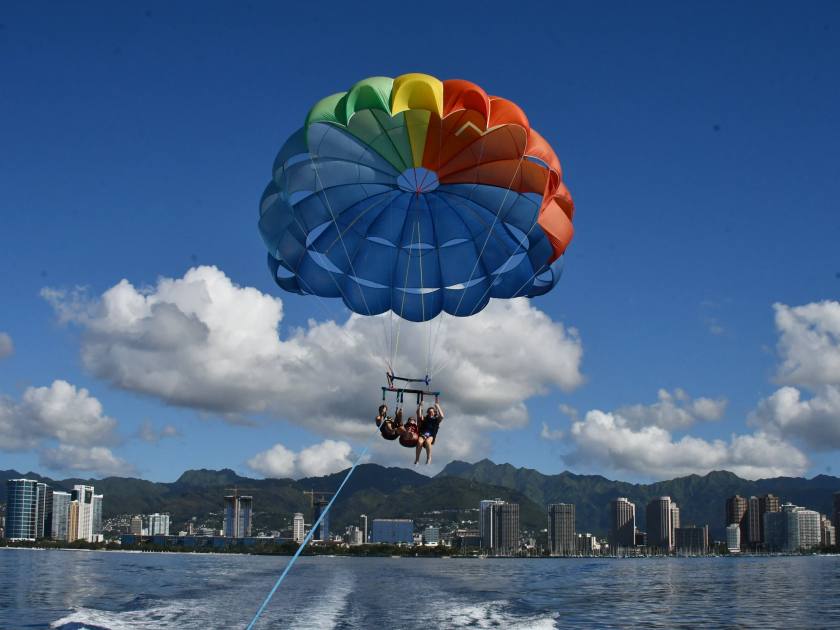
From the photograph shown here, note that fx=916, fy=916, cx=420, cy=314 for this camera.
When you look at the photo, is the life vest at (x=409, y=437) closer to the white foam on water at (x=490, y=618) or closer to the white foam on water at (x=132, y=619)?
the white foam on water at (x=490, y=618)

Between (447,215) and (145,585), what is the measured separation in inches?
1861

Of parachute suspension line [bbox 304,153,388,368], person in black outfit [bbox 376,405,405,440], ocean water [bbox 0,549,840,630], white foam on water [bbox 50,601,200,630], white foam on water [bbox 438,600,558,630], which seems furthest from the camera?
ocean water [bbox 0,549,840,630]

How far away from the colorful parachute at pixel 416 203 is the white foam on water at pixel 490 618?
15.6 meters

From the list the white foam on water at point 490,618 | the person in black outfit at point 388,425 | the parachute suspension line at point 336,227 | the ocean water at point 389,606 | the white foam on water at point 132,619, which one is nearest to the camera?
the person in black outfit at point 388,425

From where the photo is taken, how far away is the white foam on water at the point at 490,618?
39.4m

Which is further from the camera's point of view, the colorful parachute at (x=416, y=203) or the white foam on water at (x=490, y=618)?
the white foam on water at (x=490, y=618)

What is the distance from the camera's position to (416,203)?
29891 millimetres

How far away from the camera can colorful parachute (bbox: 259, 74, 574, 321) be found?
25.6 m

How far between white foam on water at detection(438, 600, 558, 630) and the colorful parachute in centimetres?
1563

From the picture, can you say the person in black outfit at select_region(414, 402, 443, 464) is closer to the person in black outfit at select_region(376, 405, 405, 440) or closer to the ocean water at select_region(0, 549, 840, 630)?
the person in black outfit at select_region(376, 405, 405, 440)

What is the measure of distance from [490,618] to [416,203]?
72.3 feet

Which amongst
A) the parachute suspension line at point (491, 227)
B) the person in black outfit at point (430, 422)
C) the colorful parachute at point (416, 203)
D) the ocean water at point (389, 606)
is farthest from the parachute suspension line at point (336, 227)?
the ocean water at point (389, 606)

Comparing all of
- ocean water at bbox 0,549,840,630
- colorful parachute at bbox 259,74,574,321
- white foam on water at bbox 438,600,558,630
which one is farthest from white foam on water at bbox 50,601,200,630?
colorful parachute at bbox 259,74,574,321

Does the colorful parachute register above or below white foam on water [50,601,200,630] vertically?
above
